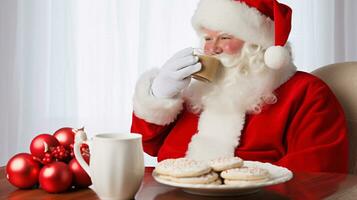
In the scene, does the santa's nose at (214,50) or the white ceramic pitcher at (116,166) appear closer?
the white ceramic pitcher at (116,166)

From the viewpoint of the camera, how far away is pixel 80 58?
2424 mm

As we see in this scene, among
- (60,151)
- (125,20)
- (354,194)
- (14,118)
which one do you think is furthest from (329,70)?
(14,118)

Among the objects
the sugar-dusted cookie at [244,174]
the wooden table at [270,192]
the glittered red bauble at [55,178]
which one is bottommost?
the wooden table at [270,192]

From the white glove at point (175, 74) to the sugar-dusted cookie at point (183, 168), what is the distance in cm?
51

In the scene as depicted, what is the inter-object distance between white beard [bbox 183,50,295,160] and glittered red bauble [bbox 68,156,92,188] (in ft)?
1.75

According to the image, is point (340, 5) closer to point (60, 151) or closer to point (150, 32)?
point (150, 32)

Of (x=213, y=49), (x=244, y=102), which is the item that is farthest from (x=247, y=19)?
(x=244, y=102)

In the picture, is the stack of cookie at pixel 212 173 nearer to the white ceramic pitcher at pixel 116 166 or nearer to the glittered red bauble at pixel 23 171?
the white ceramic pitcher at pixel 116 166

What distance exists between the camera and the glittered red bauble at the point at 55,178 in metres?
0.93

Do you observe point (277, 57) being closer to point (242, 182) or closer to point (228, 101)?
point (228, 101)

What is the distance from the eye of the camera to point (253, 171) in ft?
2.85

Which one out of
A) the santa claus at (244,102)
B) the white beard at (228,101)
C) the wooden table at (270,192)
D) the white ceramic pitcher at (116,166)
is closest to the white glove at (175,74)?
the santa claus at (244,102)

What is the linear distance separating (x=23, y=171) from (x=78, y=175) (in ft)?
0.33

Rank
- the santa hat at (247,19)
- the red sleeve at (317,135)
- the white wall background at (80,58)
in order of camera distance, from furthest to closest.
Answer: the white wall background at (80,58) → the santa hat at (247,19) → the red sleeve at (317,135)
